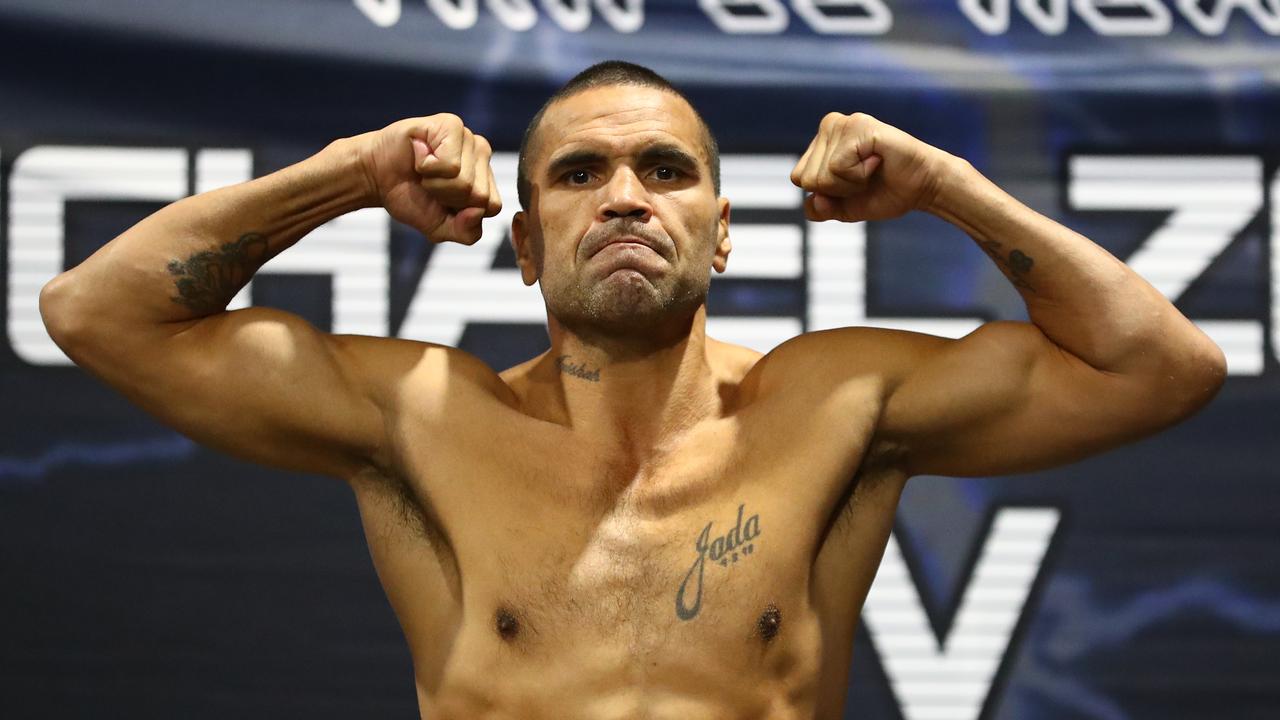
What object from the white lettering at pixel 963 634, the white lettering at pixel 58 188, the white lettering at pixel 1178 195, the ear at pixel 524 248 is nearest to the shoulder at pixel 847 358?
the ear at pixel 524 248

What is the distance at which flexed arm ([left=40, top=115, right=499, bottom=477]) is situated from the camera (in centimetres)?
161

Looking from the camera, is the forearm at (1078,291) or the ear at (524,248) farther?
the ear at (524,248)

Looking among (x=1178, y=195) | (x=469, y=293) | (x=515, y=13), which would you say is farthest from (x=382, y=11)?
(x=1178, y=195)

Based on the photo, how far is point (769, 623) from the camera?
1570mm

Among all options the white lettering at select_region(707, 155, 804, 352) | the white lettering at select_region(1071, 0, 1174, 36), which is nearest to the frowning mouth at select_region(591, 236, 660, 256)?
the white lettering at select_region(707, 155, 804, 352)

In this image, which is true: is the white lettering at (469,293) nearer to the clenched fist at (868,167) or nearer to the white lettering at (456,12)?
the white lettering at (456,12)

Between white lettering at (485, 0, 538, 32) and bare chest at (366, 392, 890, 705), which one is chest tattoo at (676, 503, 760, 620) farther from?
white lettering at (485, 0, 538, 32)

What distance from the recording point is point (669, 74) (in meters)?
2.45

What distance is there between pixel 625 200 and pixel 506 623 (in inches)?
21.2

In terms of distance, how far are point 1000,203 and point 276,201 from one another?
0.91m

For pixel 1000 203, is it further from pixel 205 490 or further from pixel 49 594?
pixel 49 594

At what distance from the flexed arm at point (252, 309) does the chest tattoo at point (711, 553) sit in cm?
43

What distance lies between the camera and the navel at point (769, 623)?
5.14ft

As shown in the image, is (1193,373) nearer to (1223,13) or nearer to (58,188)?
(1223,13)
